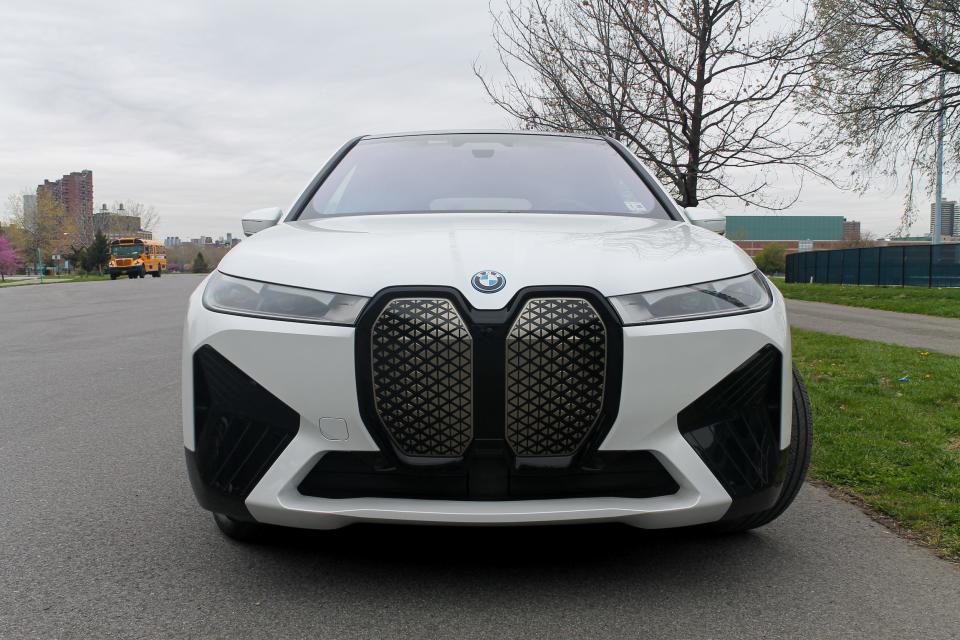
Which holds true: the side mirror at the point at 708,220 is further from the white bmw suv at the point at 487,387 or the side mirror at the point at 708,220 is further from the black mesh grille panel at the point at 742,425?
the black mesh grille panel at the point at 742,425

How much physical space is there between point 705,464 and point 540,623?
64 centimetres

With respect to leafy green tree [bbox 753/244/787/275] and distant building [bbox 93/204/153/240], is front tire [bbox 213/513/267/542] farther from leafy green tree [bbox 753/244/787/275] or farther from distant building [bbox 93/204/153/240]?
distant building [bbox 93/204/153/240]

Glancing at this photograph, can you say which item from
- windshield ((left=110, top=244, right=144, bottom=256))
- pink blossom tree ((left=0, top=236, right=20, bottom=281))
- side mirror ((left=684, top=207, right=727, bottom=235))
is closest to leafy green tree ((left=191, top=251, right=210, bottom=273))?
pink blossom tree ((left=0, top=236, right=20, bottom=281))

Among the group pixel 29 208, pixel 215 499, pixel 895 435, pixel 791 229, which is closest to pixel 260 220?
pixel 215 499

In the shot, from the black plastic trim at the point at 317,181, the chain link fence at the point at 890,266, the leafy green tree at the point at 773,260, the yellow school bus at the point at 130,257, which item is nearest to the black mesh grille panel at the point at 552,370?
the black plastic trim at the point at 317,181

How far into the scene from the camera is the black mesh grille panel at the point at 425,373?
2348mm

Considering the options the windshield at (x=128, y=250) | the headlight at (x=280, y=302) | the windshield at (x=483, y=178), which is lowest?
the headlight at (x=280, y=302)

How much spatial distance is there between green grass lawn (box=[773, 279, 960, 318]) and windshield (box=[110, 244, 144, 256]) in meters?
41.7

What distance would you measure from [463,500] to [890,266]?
33036 mm

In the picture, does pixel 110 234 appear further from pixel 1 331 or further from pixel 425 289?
pixel 425 289

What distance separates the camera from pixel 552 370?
7.75ft

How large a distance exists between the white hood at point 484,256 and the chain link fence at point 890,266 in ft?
93.2

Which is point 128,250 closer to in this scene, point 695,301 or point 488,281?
point 488,281

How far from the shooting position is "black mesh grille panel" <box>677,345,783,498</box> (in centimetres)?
245
